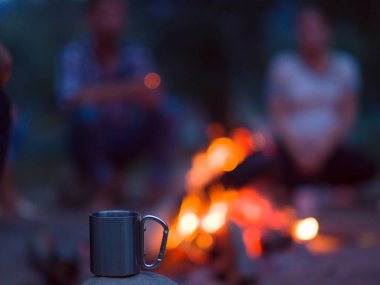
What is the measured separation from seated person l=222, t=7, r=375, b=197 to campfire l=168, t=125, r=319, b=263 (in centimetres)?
26

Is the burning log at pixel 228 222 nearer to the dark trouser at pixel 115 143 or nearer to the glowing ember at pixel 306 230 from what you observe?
the glowing ember at pixel 306 230

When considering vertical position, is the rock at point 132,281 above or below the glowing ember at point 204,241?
below

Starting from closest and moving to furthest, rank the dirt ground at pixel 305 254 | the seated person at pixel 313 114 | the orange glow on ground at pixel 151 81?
the dirt ground at pixel 305 254, the seated person at pixel 313 114, the orange glow on ground at pixel 151 81

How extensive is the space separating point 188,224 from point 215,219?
0.65 feet

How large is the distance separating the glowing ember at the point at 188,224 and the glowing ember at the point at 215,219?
0.06 metres

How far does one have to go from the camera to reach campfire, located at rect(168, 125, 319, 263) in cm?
413

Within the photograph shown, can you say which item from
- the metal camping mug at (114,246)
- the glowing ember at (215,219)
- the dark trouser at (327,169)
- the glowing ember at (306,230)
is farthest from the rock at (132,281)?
the dark trouser at (327,169)

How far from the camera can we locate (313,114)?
5.87 m

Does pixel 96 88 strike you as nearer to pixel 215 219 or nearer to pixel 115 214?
pixel 215 219

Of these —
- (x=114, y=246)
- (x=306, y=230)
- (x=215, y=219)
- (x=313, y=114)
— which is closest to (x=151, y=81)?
(x=313, y=114)

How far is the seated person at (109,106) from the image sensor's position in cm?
598

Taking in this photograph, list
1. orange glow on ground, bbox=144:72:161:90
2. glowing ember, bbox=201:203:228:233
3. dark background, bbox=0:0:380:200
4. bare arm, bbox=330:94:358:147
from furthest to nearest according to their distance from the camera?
dark background, bbox=0:0:380:200 < orange glow on ground, bbox=144:72:161:90 < bare arm, bbox=330:94:358:147 < glowing ember, bbox=201:203:228:233

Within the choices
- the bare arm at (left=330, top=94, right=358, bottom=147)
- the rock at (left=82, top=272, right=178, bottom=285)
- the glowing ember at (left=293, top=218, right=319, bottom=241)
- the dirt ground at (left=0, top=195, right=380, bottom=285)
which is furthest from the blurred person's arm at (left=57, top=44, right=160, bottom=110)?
the rock at (left=82, top=272, right=178, bottom=285)

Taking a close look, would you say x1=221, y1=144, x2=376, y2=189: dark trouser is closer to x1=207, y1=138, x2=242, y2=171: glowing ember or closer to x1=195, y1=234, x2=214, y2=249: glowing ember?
x1=207, y1=138, x2=242, y2=171: glowing ember
